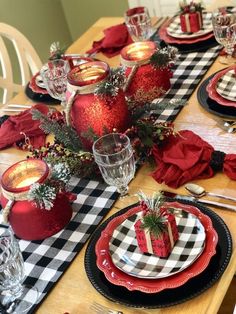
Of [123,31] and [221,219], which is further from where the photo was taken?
[123,31]

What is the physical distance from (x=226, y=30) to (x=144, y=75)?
0.97 feet

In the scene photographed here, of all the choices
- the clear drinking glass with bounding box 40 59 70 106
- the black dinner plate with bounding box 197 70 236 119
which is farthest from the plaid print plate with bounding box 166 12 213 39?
the clear drinking glass with bounding box 40 59 70 106

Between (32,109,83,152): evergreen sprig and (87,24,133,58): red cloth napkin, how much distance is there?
63 centimetres

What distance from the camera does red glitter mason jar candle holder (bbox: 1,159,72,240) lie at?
1000 mm

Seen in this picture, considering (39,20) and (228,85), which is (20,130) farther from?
(39,20)

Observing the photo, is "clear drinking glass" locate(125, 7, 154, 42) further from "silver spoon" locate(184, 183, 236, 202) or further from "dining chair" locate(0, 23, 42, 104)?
"silver spoon" locate(184, 183, 236, 202)

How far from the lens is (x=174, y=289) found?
819 mm

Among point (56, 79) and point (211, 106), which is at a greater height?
point (56, 79)

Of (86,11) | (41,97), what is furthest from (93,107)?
(86,11)

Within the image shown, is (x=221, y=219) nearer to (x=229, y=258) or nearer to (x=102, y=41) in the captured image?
(x=229, y=258)

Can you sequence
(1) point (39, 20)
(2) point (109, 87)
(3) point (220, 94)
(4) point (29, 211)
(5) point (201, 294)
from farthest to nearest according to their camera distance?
(1) point (39, 20), (3) point (220, 94), (2) point (109, 87), (4) point (29, 211), (5) point (201, 294)

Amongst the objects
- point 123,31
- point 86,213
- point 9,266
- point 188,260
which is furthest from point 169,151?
point 123,31

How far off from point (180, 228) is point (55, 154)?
38cm

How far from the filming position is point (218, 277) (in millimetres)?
816
